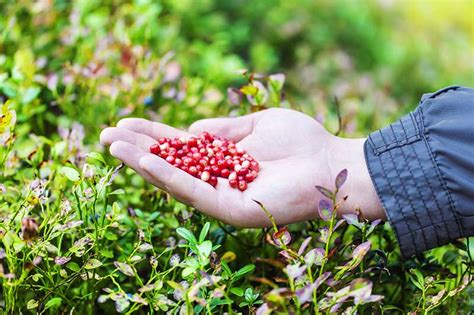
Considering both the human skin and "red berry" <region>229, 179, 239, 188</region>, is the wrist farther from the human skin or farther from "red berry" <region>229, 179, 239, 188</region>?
"red berry" <region>229, 179, 239, 188</region>

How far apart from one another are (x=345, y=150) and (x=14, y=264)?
0.84 m

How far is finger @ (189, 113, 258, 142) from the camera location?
1.75 metres

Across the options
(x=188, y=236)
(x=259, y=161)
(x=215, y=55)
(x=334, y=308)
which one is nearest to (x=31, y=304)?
(x=188, y=236)

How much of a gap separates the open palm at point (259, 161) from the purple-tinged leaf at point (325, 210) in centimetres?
22

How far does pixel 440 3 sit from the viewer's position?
4.64 metres

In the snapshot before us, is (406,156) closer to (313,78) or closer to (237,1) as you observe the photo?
(313,78)

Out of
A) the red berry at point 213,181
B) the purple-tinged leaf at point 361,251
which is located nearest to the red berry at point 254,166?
the red berry at point 213,181

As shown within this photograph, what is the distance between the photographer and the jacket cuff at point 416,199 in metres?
1.40

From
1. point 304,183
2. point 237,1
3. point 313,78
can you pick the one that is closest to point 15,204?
point 304,183

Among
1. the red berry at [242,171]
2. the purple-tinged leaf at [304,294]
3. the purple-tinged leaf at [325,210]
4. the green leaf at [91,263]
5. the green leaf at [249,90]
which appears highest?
the green leaf at [249,90]

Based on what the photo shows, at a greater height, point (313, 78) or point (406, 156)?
point (406, 156)

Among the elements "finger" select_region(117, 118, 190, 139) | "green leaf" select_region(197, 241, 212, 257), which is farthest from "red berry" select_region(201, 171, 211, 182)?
"green leaf" select_region(197, 241, 212, 257)

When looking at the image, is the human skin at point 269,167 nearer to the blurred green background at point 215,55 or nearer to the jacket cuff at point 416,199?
the jacket cuff at point 416,199

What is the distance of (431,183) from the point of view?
140 centimetres
